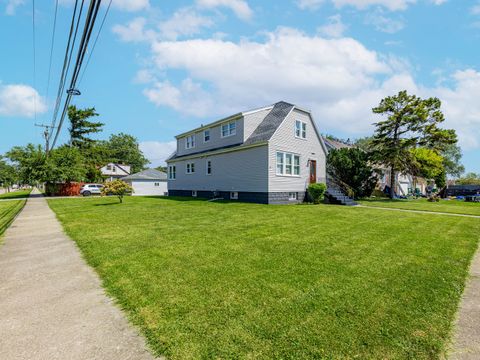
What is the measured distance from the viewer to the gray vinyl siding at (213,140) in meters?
19.9

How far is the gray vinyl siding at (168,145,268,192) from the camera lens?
1767 centimetres

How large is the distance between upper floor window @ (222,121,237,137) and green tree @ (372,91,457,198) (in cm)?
1626

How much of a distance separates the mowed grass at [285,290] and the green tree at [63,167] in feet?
104

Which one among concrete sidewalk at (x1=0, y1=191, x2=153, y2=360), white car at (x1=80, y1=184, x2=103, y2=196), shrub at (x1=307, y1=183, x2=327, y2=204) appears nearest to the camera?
concrete sidewalk at (x1=0, y1=191, x2=153, y2=360)

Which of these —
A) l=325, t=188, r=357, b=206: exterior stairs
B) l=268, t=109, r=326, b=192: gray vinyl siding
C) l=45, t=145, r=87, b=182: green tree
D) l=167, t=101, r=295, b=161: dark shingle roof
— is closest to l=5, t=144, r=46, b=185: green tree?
l=45, t=145, r=87, b=182: green tree

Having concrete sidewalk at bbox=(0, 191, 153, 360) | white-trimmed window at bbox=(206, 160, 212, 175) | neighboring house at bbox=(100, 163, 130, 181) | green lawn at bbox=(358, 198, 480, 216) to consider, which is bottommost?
concrete sidewalk at bbox=(0, 191, 153, 360)

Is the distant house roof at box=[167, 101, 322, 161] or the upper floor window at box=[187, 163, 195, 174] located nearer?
the distant house roof at box=[167, 101, 322, 161]

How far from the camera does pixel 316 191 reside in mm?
18344

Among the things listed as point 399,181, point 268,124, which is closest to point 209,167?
point 268,124

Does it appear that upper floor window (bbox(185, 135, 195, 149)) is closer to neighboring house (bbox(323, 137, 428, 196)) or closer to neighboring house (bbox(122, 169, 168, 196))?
neighboring house (bbox(122, 169, 168, 196))

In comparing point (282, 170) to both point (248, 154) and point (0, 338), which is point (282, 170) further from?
point (0, 338)

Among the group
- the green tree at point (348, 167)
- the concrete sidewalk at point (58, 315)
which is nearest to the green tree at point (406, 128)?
the green tree at point (348, 167)

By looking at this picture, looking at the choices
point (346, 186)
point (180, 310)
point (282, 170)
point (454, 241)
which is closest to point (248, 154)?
point (282, 170)

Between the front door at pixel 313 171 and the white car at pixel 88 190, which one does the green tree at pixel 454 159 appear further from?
the white car at pixel 88 190
